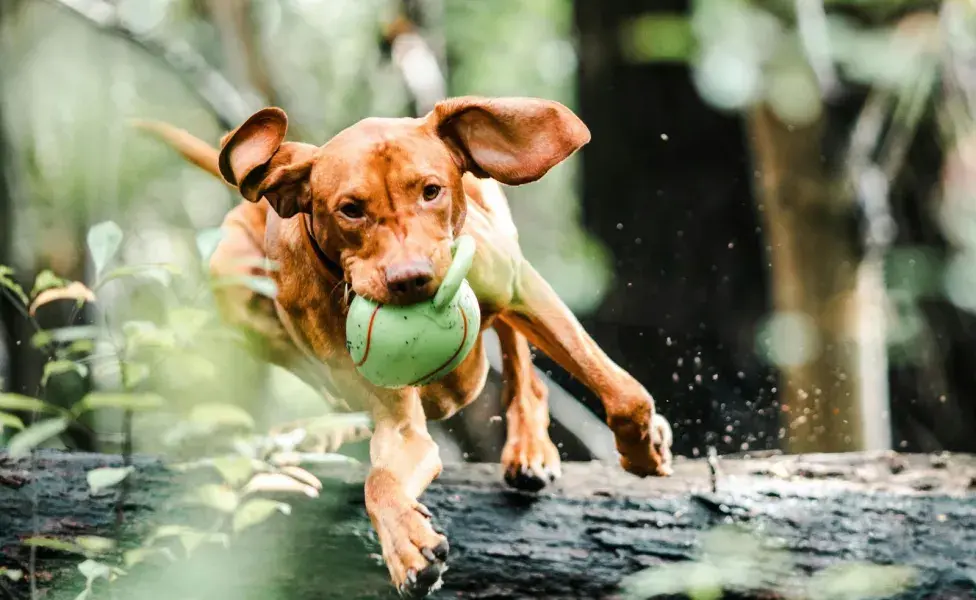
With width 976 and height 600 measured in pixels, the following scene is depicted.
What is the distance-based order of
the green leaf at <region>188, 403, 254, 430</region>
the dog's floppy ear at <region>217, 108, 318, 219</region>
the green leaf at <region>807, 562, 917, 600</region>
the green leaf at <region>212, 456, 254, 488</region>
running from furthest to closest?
the dog's floppy ear at <region>217, 108, 318, 219</region> → the green leaf at <region>212, 456, 254, 488</region> → the green leaf at <region>188, 403, 254, 430</region> → the green leaf at <region>807, 562, 917, 600</region>

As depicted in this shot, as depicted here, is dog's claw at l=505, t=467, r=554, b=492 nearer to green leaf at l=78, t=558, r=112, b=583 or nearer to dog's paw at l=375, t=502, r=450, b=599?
dog's paw at l=375, t=502, r=450, b=599

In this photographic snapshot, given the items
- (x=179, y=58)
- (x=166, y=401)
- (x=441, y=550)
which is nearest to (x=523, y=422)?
(x=441, y=550)

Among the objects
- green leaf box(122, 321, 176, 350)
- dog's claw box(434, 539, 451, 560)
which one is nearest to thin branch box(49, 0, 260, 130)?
green leaf box(122, 321, 176, 350)

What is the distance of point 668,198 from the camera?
19.0 feet

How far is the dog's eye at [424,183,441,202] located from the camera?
112 inches

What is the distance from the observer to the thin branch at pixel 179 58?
20.2ft

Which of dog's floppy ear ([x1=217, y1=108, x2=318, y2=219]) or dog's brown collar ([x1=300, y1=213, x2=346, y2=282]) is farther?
dog's brown collar ([x1=300, y1=213, x2=346, y2=282])

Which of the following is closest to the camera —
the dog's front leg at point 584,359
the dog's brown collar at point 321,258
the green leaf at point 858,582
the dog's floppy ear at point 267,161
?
the green leaf at point 858,582

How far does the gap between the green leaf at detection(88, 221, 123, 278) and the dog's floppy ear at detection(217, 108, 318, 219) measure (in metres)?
0.45

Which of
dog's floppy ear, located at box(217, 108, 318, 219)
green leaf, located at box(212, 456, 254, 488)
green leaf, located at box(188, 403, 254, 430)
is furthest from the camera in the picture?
dog's floppy ear, located at box(217, 108, 318, 219)

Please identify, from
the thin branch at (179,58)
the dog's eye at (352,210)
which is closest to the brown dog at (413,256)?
the dog's eye at (352,210)

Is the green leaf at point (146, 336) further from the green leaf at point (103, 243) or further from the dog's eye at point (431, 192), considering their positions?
the dog's eye at point (431, 192)

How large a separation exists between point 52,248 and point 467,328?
4.73 m

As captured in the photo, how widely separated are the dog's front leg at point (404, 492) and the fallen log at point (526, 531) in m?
0.28
